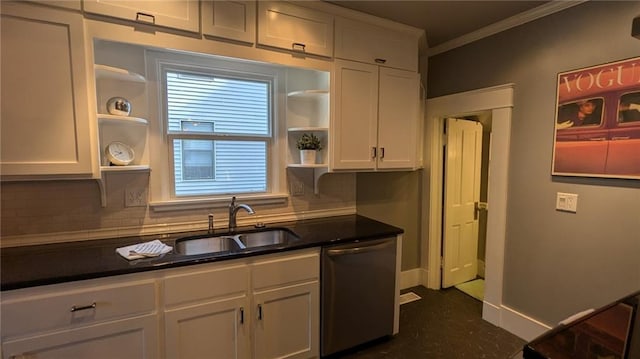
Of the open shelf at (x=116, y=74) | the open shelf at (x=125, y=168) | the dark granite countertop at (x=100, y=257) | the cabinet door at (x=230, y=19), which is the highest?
the cabinet door at (x=230, y=19)

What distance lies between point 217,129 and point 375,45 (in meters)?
1.44

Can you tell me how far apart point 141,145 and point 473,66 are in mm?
2853

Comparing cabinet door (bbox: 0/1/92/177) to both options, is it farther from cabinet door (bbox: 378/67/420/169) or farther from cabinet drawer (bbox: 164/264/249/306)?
cabinet door (bbox: 378/67/420/169)

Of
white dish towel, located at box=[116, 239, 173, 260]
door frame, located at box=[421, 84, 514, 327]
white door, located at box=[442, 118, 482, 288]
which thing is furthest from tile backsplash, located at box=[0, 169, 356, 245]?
white door, located at box=[442, 118, 482, 288]

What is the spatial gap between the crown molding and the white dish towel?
3.00 m

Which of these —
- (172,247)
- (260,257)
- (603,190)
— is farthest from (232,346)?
(603,190)

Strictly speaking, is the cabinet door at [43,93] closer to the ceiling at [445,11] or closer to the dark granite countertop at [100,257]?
the dark granite countertop at [100,257]

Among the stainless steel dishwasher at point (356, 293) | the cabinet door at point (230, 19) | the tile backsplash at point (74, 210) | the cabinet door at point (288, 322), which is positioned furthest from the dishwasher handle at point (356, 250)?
the cabinet door at point (230, 19)

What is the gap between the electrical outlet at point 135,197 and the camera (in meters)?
2.13

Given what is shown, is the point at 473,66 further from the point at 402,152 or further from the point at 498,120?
the point at 402,152

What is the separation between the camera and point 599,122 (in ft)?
6.68

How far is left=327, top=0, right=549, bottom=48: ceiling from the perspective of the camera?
230 cm

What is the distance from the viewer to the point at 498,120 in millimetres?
2619

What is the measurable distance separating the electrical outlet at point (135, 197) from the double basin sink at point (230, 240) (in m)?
0.38
